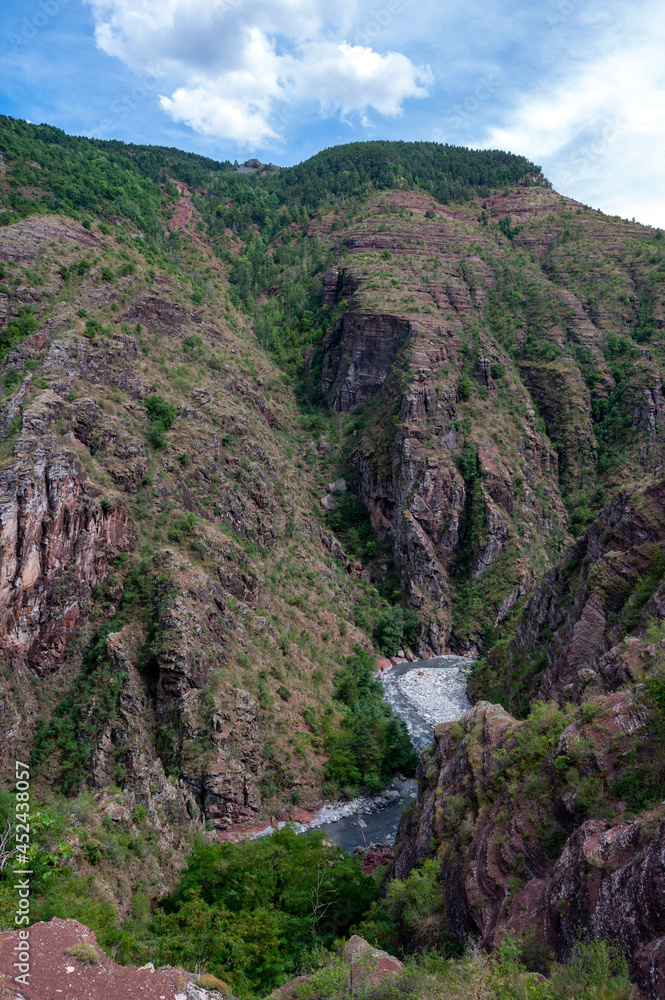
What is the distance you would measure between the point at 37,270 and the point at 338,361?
5380 centimetres

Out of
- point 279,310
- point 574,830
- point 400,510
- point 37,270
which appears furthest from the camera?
point 279,310

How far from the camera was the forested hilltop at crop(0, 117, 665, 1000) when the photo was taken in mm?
16438

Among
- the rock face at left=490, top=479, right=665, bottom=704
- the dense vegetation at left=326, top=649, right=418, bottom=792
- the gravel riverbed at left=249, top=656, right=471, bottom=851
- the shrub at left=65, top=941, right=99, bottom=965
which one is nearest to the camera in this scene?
the shrub at left=65, top=941, right=99, bottom=965

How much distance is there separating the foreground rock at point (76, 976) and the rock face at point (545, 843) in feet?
25.4

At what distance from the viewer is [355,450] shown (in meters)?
83.3

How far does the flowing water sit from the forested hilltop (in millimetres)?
1961

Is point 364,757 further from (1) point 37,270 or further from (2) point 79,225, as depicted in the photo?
(2) point 79,225

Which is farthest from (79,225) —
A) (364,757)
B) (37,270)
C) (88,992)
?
(88,992)

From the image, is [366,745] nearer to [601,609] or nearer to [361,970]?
[601,609]

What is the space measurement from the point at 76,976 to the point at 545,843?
481 inches

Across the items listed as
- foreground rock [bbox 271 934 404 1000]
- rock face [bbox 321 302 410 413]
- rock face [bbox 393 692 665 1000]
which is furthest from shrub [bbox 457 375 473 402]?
foreground rock [bbox 271 934 404 1000]

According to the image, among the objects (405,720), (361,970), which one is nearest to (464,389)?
(405,720)

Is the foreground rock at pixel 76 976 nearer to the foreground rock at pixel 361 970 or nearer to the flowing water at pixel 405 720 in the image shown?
the foreground rock at pixel 361 970

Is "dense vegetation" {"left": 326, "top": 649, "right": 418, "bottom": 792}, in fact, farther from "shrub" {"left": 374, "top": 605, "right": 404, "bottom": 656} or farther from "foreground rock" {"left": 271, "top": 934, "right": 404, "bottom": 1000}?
"foreground rock" {"left": 271, "top": 934, "right": 404, "bottom": 1000}
